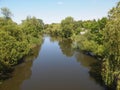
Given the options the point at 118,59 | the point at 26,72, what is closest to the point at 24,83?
the point at 26,72

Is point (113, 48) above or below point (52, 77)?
above

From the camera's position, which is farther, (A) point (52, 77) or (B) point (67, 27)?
(B) point (67, 27)

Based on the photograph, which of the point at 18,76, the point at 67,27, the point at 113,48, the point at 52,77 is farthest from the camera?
the point at 67,27

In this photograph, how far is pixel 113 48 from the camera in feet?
67.4

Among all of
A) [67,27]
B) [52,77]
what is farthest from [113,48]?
[67,27]

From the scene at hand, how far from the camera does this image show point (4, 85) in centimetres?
2844

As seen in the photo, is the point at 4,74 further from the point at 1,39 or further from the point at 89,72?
the point at 89,72

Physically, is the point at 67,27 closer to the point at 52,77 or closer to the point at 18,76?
the point at 18,76

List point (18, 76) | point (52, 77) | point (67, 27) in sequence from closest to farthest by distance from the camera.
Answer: point (52, 77) < point (18, 76) < point (67, 27)

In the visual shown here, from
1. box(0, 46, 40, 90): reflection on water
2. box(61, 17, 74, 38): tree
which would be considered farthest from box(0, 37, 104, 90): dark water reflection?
box(61, 17, 74, 38): tree

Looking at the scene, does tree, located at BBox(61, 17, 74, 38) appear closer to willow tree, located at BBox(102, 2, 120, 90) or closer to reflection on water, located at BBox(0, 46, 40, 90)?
reflection on water, located at BBox(0, 46, 40, 90)

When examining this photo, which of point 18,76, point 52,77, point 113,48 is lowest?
point 18,76

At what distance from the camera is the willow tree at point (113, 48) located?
1903 cm

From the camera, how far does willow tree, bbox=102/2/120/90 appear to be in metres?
19.0
